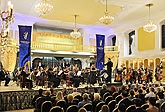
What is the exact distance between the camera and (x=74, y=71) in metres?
13.7

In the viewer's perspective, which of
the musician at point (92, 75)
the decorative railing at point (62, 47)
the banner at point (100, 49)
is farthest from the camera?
the decorative railing at point (62, 47)

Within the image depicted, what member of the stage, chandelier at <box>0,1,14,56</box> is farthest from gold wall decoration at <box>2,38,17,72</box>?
chandelier at <box>0,1,14,56</box>

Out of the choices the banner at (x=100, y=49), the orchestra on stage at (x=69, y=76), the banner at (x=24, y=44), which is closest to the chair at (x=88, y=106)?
the orchestra on stage at (x=69, y=76)

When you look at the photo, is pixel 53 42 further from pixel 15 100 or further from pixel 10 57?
pixel 15 100

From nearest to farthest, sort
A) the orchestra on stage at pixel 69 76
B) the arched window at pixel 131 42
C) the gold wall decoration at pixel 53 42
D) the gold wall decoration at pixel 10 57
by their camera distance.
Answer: the orchestra on stage at pixel 69 76
the gold wall decoration at pixel 10 57
the gold wall decoration at pixel 53 42
the arched window at pixel 131 42

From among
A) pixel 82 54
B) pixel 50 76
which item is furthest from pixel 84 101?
pixel 82 54

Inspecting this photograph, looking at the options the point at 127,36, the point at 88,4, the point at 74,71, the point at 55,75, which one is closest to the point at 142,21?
the point at 127,36

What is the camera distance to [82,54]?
23828mm

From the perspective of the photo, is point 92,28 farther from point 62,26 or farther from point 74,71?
point 74,71

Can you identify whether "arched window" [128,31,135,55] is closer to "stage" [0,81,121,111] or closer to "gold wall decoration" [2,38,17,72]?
"gold wall decoration" [2,38,17,72]

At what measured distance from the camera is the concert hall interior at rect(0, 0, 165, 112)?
8953 mm

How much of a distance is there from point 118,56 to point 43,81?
12914 millimetres

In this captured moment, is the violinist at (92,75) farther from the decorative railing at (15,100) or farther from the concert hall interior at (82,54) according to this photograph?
the decorative railing at (15,100)

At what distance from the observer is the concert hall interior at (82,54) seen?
8.95 meters
